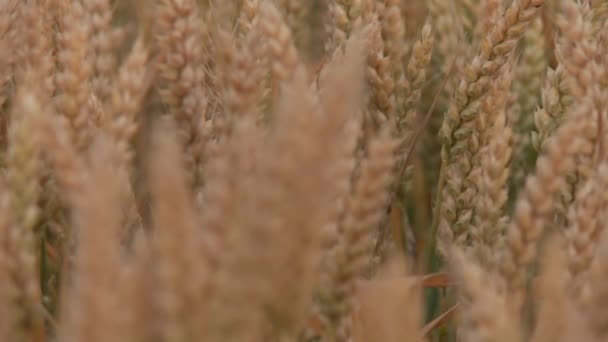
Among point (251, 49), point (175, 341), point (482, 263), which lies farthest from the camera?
point (482, 263)

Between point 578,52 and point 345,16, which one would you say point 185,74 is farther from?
point 578,52

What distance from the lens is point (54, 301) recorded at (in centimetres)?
105

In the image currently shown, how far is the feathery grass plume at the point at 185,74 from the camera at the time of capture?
98 cm

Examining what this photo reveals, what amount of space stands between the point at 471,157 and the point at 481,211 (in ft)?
0.51

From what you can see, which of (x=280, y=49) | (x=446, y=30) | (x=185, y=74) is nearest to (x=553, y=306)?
(x=280, y=49)

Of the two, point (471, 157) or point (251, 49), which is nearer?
point (251, 49)

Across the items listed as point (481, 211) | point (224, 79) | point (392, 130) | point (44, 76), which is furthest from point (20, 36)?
point (481, 211)

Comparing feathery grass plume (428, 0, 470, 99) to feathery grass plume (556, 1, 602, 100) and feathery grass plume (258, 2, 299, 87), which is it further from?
feathery grass plume (258, 2, 299, 87)

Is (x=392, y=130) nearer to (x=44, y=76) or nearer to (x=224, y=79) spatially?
(x=224, y=79)

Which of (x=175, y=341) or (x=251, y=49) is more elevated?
(x=251, y=49)

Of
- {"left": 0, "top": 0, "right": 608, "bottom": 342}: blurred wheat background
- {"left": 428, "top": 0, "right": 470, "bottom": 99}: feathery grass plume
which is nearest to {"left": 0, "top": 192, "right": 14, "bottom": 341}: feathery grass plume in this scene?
{"left": 0, "top": 0, "right": 608, "bottom": 342}: blurred wheat background

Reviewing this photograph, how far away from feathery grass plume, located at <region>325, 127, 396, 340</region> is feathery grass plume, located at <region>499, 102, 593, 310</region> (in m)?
0.12

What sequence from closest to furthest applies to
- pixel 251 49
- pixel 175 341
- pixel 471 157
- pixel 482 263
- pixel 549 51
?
pixel 175 341 → pixel 251 49 → pixel 482 263 → pixel 471 157 → pixel 549 51

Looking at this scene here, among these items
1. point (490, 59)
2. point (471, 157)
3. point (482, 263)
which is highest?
point (490, 59)
